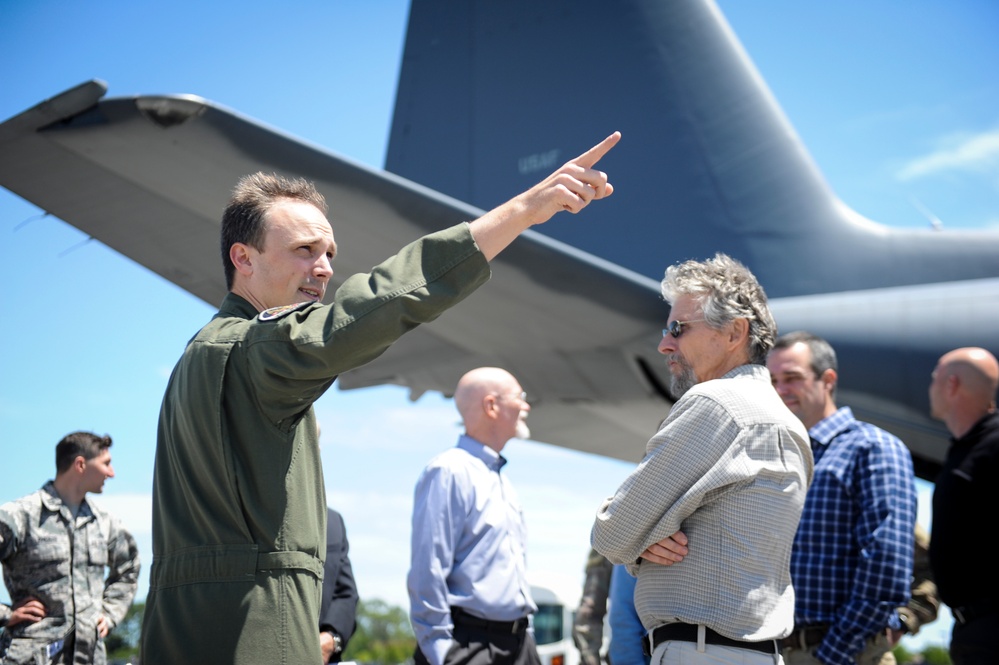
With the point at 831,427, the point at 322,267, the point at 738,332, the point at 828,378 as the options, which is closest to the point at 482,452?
the point at 831,427

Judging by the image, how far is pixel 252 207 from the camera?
1.66 meters

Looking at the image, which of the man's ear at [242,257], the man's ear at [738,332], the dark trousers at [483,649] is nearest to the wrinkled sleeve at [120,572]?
the dark trousers at [483,649]

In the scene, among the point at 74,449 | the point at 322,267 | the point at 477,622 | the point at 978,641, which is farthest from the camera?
the point at 74,449

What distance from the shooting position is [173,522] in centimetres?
155

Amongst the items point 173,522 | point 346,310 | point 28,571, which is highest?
point 346,310

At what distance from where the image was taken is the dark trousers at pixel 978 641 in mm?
2713

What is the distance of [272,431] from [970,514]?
235cm

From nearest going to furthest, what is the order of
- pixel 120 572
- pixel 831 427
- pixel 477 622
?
pixel 477 622 → pixel 831 427 → pixel 120 572

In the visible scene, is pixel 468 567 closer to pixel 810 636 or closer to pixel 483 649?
pixel 483 649

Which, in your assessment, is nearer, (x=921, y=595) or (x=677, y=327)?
(x=677, y=327)

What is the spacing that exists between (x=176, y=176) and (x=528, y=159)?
115 inches

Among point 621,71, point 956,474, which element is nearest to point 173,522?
point 956,474

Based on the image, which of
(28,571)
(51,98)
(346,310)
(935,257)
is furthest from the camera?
(935,257)

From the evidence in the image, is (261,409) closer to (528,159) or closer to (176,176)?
(176,176)
